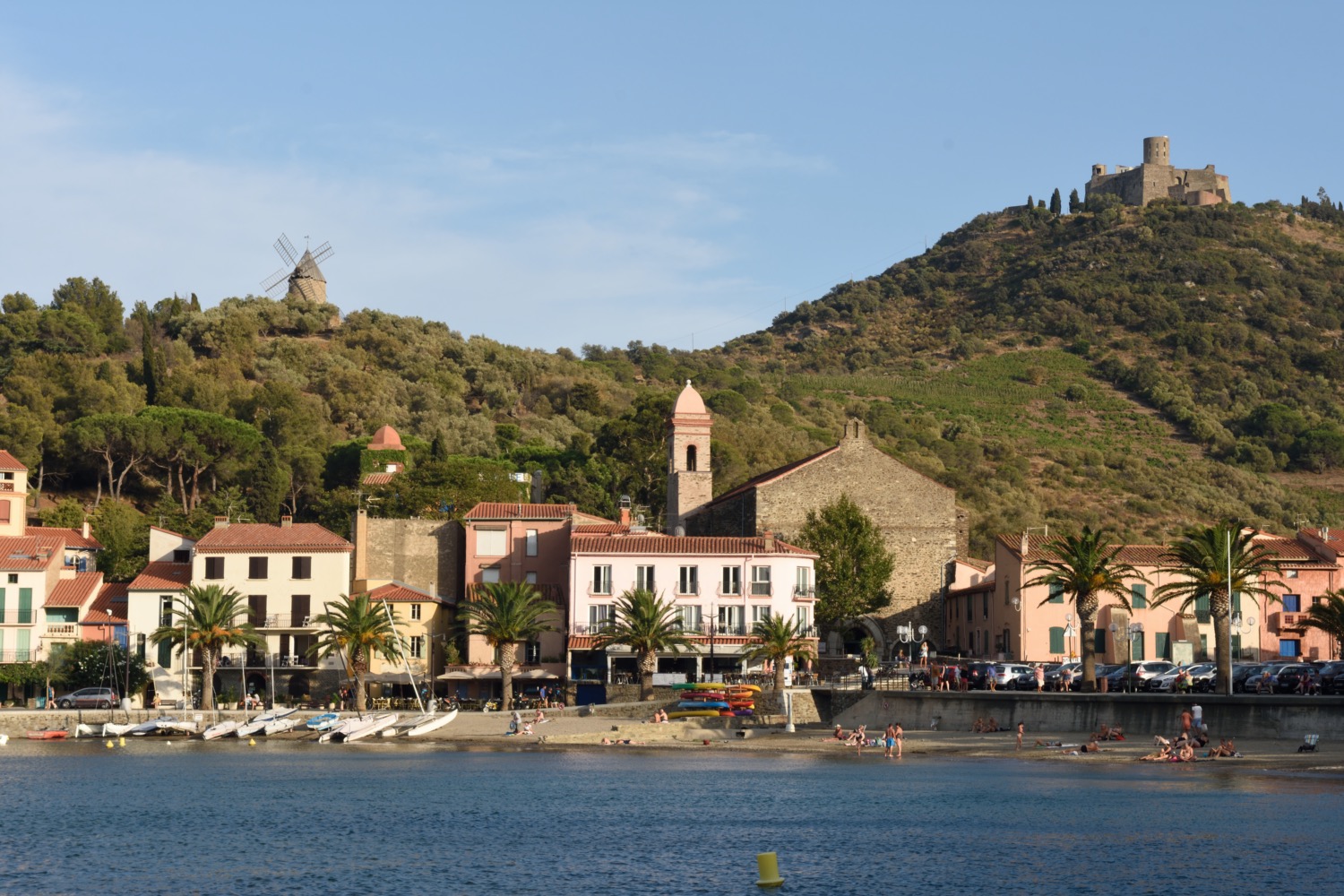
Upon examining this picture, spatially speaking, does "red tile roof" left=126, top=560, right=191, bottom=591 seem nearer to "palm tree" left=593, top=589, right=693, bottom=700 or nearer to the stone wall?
the stone wall

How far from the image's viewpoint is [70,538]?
95938 millimetres

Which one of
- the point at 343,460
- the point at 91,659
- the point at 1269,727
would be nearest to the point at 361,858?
the point at 1269,727

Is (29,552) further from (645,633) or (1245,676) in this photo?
(1245,676)

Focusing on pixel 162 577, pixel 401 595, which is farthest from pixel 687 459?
pixel 162 577

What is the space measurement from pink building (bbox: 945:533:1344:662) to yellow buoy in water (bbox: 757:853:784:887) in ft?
137

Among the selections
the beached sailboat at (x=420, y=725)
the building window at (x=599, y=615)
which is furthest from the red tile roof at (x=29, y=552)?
the building window at (x=599, y=615)

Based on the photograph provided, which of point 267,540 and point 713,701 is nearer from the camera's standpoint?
point 713,701

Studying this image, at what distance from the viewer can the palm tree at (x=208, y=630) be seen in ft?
257

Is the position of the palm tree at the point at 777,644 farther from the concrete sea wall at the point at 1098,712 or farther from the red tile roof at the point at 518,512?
the red tile roof at the point at 518,512

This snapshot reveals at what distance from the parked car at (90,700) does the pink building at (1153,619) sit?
44.0 metres

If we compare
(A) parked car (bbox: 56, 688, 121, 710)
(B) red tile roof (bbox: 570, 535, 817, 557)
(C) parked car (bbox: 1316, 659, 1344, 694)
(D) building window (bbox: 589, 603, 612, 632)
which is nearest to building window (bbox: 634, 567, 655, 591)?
(B) red tile roof (bbox: 570, 535, 817, 557)

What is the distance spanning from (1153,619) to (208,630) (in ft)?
148

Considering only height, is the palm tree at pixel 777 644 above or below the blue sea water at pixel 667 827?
above

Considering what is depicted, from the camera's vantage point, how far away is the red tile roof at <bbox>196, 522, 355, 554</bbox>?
278 feet
